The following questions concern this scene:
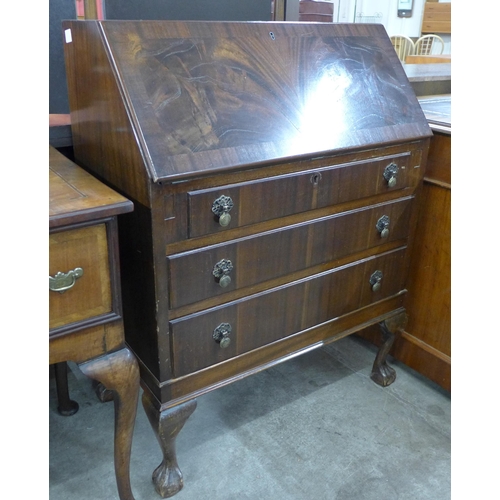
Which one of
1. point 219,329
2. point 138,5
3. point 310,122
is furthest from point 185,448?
point 138,5

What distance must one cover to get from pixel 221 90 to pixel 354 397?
3.86ft

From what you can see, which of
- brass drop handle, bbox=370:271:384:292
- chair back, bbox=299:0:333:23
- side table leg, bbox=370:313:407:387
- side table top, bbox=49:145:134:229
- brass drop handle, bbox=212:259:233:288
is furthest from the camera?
chair back, bbox=299:0:333:23

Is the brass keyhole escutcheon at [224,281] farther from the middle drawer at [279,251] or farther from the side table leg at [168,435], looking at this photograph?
the side table leg at [168,435]

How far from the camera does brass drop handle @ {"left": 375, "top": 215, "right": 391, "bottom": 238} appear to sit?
159 cm

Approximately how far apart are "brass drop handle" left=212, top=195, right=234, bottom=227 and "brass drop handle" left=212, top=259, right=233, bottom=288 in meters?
0.10

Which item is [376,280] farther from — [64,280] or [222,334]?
[64,280]

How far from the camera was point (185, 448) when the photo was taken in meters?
1.66

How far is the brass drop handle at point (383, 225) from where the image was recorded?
1593 millimetres

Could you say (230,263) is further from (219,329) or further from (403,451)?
(403,451)

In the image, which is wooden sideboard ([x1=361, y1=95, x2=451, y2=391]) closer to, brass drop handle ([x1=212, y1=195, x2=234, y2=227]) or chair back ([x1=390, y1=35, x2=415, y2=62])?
brass drop handle ([x1=212, y1=195, x2=234, y2=227])

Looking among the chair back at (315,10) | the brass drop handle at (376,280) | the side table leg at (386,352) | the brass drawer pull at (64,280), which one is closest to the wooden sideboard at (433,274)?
the side table leg at (386,352)

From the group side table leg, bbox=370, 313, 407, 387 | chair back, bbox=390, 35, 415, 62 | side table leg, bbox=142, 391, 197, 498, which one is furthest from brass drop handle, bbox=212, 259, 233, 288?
chair back, bbox=390, 35, 415, 62

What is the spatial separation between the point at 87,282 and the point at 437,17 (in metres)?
7.30

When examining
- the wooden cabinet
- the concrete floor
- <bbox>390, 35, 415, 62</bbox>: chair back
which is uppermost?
the wooden cabinet
